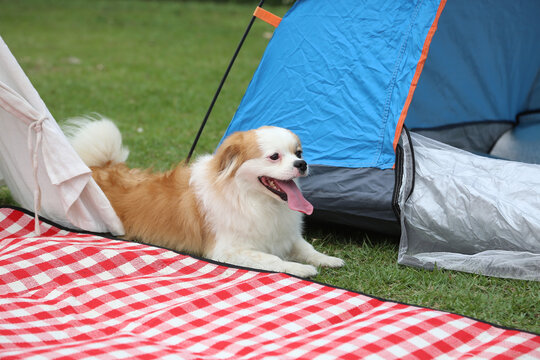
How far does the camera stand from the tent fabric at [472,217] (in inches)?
105

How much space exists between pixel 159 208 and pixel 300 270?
0.81 meters

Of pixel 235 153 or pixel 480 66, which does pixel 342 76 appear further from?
pixel 480 66

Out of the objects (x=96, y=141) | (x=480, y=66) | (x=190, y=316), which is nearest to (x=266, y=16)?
(x=96, y=141)

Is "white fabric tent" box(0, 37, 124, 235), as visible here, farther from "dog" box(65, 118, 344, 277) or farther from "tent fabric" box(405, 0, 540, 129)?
"tent fabric" box(405, 0, 540, 129)

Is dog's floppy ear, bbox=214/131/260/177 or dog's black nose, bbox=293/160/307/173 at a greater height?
dog's black nose, bbox=293/160/307/173

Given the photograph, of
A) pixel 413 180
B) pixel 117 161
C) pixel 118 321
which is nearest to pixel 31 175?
pixel 117 161

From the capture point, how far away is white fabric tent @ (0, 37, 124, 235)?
2865 millimetres

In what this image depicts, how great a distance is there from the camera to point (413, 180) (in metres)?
2.90

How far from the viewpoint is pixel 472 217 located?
9.12ft

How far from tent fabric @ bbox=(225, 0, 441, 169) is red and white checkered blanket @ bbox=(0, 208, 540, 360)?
0.87m

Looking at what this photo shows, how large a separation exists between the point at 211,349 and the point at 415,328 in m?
0.70

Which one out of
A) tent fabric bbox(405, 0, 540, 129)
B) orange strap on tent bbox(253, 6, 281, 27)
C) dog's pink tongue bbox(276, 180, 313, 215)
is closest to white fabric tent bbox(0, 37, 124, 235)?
dog's pink tongue bbox(276, 180, 313, 215)

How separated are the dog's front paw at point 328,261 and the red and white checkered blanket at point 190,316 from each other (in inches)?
11.6

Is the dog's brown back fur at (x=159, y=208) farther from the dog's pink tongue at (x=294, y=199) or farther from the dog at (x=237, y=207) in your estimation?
the dog's pink tongue at (x=294, y=199)
